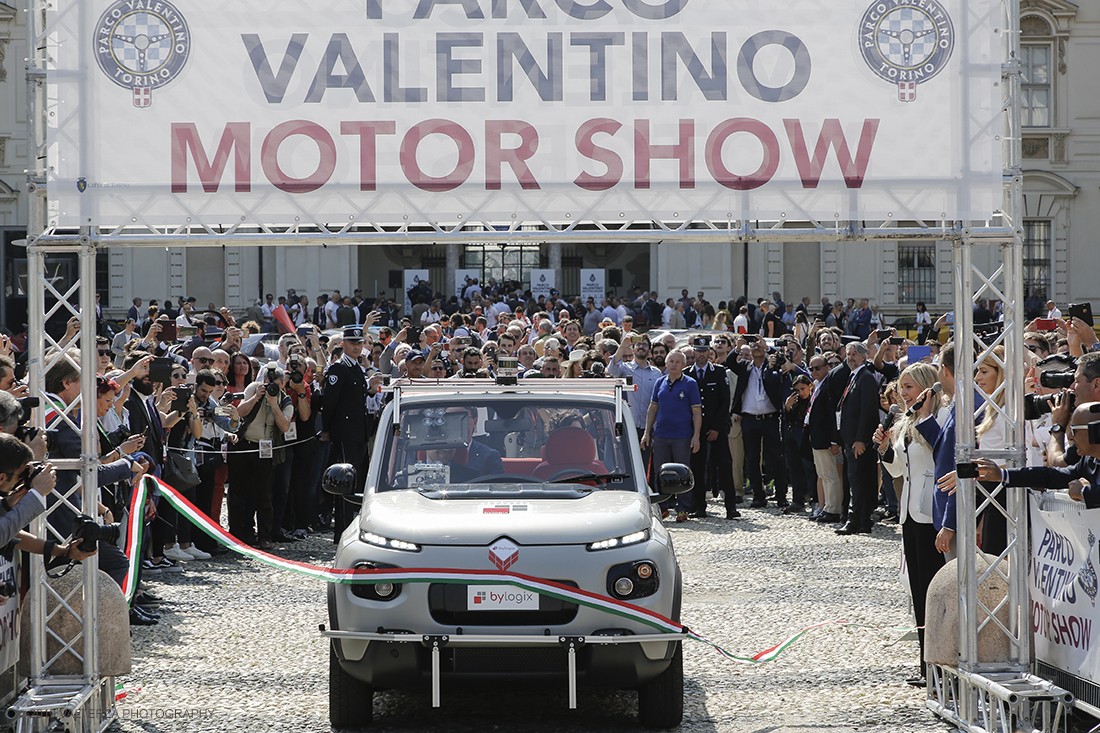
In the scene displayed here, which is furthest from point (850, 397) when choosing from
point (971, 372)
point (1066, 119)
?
point (1066, 119)

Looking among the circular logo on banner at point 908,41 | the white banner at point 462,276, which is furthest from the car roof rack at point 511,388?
the white banner at point 462,276

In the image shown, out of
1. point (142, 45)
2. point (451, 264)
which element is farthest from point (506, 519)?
point (451, 264)

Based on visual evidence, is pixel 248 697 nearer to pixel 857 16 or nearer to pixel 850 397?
pixel 857 16

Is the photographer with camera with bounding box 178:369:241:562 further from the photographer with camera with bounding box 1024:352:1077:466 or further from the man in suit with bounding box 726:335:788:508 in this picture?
the photographer with camera with bounding box 1024:352:1077:466

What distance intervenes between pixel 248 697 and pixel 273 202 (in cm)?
286

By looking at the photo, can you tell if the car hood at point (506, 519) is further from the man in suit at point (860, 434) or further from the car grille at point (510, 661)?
the man in suit at point (860, 434)

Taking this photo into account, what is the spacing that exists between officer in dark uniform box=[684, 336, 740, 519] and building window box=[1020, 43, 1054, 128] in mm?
31407

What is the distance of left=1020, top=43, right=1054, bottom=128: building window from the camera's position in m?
41.3

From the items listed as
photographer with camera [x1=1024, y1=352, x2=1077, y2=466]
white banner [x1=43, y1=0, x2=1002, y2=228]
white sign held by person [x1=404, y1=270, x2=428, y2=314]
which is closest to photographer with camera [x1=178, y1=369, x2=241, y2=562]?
white banner [x1=43, y1=0, x2=1002, y2=228]

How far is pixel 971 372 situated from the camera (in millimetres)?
6438

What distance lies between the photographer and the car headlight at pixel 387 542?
6.01 meters

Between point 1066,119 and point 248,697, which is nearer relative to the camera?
point 248,697

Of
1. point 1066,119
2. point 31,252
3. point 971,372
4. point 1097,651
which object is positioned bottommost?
point 1097,651

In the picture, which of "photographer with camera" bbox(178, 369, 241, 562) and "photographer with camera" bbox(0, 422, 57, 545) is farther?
"photographer with camera" bbox(178, 369, 241, 562)
